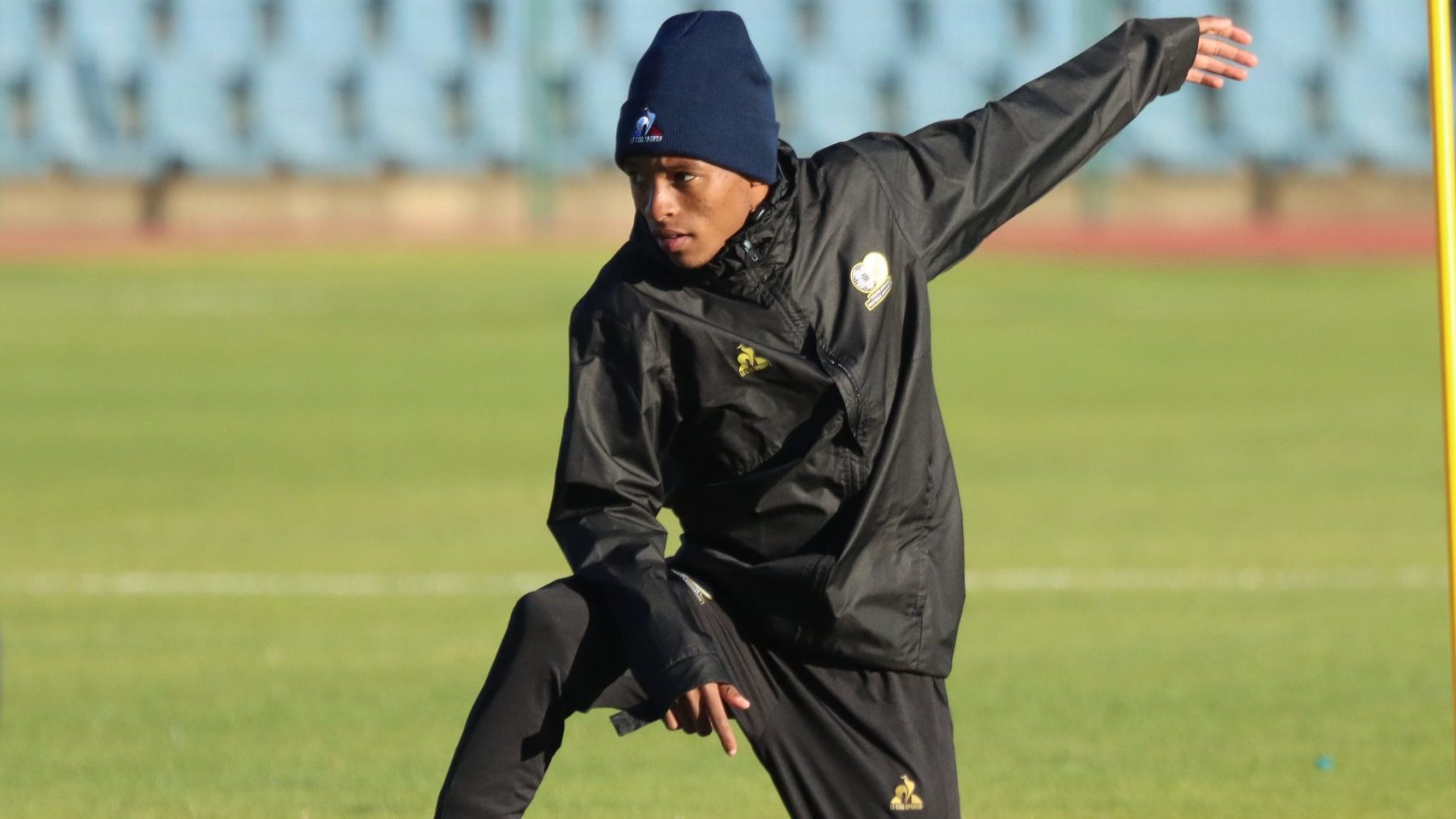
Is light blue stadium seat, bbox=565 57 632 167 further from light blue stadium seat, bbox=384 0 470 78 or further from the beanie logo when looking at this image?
the beanie logo

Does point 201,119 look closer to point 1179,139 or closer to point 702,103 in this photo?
point 1179,139

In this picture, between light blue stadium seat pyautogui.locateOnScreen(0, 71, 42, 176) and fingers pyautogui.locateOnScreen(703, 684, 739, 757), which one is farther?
light blue stadium seat pyautogui.locateOnScreen(0, 71, 42, 176)

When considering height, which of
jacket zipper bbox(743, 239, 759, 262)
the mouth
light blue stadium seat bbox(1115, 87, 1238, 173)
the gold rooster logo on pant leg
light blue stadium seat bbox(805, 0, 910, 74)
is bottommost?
light blue stadium seat bbox(1115, 87, 1238, 173)

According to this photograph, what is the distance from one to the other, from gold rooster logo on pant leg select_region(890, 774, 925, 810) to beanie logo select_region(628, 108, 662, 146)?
120 cm

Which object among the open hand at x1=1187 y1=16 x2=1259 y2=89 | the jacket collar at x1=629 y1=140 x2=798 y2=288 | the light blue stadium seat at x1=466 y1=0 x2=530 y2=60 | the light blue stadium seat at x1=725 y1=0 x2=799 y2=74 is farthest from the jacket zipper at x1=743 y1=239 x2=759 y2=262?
the light blue stadium seat at x1=725 y1=0 x2=799 y2=74

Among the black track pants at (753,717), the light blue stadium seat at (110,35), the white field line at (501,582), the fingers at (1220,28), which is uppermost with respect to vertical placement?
the fingers at (1220,28)

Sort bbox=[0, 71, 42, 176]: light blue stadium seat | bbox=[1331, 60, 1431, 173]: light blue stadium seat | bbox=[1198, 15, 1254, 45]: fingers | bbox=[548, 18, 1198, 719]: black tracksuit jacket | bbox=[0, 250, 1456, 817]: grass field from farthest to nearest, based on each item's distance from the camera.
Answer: bbox=[1331, 60, 1431, 173]: light blue stadium seat → bbox=[0, 71, 42, 176]: light blue stadium seat → bbox=[0, 250, 1456, 817]: grass field → bbox=[1198, 15, 1254, 45]: fingers → bbox=[548, 18, 1198, 719]: black tracksuit jacket

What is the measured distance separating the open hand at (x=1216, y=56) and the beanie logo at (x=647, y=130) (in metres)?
1.28

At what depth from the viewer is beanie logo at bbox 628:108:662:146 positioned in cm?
382

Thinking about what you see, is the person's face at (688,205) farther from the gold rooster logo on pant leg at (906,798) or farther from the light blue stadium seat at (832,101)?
the light blue stadium seat at (832,101)

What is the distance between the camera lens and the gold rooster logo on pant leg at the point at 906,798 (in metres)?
3.94

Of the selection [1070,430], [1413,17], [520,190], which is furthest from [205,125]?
[1070,430]

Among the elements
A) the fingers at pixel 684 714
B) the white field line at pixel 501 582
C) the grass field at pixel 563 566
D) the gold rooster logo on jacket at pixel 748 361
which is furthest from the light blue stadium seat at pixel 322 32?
the fingers at pixel 684 714

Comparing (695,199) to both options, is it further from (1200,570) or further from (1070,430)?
(1070,430)
